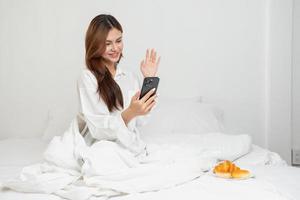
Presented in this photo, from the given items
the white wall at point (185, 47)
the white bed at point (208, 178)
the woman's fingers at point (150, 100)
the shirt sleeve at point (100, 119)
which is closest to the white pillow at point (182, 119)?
the white bed at point (208, 178)

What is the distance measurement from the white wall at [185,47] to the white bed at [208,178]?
1.90 ft

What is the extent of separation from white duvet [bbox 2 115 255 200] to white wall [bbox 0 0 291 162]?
1.08 metres

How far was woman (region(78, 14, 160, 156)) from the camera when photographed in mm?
1646

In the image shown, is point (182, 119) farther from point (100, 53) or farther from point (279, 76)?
point (279, 76)

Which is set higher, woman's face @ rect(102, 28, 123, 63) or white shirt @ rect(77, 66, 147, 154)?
woman's face @ rect(102, 28, 123, 63)

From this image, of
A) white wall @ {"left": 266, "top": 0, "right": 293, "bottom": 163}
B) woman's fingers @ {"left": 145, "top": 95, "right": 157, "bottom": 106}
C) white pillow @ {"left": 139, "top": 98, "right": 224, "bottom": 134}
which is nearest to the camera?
woman's fingers @ {"left": 145, "top": 95, "right": 157, "bottom": 106}

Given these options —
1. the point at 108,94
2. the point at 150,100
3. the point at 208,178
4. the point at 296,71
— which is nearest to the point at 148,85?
the point at 150,100

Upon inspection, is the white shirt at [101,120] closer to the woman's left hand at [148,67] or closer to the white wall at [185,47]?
the woman's left hand at [148,67]

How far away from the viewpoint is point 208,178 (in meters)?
1.51

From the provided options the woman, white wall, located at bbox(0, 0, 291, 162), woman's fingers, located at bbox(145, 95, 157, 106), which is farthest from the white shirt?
white wall, located at bbox(0, 0, 291, 162)

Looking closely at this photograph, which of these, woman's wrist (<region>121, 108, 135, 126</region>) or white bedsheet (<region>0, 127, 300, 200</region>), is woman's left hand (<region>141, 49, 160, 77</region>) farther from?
white bedsheet (<region>0, 127, 300, 200</region>)

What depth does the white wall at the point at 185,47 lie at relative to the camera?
2859mm

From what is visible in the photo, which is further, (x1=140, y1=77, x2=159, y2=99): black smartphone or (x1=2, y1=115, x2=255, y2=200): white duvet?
(x1=140, y1=77, x2=159, y2=99): black smartphone

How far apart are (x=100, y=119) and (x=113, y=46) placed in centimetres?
35
